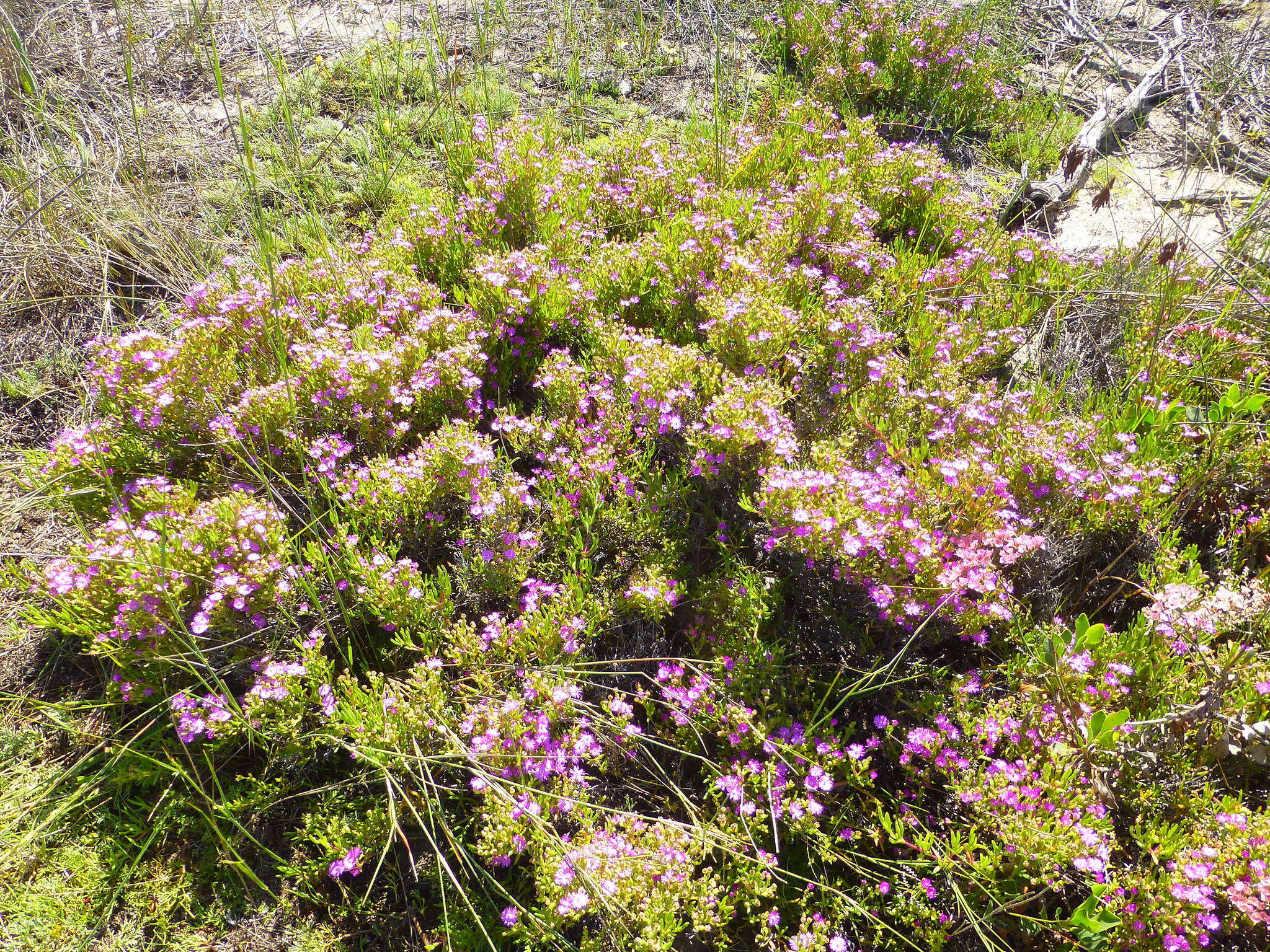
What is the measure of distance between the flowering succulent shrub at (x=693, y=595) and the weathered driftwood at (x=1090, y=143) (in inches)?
56.6

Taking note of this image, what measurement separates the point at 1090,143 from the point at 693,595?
5.64m

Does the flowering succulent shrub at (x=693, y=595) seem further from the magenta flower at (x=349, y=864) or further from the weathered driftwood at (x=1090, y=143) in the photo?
the weathered driftwood at (x=1090, y=143)

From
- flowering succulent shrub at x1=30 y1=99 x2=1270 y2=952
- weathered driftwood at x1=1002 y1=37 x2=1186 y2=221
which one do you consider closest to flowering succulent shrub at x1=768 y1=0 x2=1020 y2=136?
weathered driftwood at x1=1002 y1=37 x2=1186 y2=221

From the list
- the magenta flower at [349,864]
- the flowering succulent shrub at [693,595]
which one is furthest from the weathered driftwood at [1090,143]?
the magenta flower at [349,864]

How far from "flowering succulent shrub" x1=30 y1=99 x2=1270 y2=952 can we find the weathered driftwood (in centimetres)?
144

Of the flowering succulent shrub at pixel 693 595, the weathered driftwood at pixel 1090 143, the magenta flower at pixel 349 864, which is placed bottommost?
the magenta flower at pixel 349 864

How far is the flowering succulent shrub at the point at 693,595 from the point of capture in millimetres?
2439

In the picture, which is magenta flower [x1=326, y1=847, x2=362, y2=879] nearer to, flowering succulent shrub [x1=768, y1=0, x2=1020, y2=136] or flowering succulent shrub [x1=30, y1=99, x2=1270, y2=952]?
flowering succulent shrub [x1=30, y1=99, x2=1270, y2=952]

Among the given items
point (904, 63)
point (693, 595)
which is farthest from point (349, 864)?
point (904, 63)

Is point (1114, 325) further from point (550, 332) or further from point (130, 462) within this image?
point (130, 462)

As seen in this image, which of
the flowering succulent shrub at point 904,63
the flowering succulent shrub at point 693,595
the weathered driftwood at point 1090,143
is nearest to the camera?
the flowering succulent shrub at point 693,595

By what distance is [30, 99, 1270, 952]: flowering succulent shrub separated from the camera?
2439mm

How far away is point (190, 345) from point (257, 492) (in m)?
0.89

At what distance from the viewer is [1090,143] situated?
5879mm
